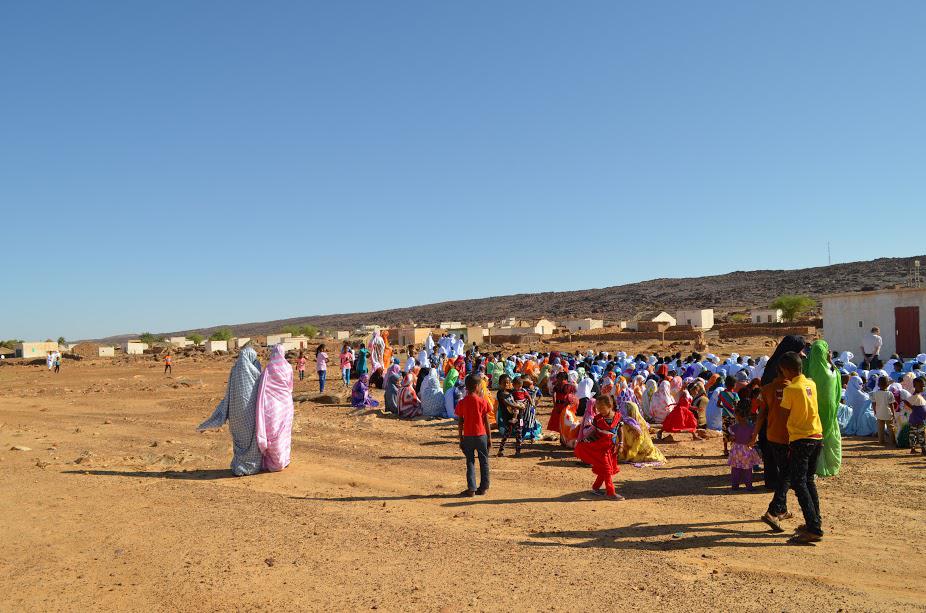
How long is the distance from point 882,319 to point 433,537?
2102 cm

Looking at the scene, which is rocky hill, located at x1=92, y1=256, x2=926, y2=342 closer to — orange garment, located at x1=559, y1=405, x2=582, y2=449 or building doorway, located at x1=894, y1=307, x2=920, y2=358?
building doorway, located at x1=894, y1=307, x2=920, y2=358

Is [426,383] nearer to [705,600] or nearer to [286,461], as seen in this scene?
[286,461]

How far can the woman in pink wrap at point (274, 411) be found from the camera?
884cm

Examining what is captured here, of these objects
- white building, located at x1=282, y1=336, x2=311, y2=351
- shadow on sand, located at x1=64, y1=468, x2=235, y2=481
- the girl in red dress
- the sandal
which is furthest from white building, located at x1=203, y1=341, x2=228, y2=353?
the sandal

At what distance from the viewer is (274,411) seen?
8.95 meters

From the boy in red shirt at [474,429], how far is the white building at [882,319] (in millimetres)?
18867

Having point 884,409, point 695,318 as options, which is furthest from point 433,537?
point 695,318

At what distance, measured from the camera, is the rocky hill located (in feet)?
234

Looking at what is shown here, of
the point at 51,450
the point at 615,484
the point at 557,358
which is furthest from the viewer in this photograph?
the point at 557,358

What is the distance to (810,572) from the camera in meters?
5.13

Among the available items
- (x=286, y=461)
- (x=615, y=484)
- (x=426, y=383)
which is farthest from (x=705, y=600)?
(x=426, y=383)

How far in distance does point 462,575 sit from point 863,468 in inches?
246

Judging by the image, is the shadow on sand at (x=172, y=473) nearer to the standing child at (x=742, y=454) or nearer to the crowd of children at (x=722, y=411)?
the crowd of children at (x=722, y=411)

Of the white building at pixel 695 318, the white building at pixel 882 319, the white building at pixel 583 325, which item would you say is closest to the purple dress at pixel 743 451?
the white building at pixel 882 319
